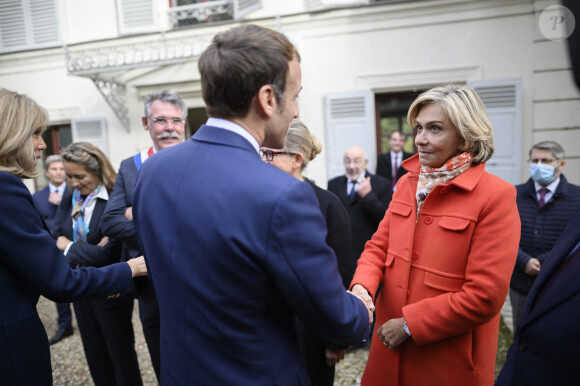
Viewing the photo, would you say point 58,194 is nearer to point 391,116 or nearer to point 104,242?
point 104,242

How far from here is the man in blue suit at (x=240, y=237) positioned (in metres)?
0.96

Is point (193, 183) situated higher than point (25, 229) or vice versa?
point (193, 183)

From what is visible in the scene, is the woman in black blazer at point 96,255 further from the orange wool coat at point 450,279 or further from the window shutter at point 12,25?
the window shutter at point 12,25

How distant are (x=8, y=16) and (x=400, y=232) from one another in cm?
849

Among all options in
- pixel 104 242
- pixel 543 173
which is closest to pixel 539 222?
pixel 543 173

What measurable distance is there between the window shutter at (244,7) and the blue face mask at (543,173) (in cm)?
445

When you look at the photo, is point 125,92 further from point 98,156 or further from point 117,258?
point 117,258

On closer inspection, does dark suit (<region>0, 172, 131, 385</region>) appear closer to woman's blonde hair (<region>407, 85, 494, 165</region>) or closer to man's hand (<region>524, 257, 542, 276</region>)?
woman's blonde hair (<region>407, 85, 494, 165</region>)

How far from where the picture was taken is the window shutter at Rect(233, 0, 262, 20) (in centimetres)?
593

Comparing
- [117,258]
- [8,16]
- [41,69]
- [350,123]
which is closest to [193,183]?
[117,258]

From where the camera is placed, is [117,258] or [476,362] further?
[117,258]

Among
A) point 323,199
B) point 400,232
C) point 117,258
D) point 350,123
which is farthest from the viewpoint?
point 350,123

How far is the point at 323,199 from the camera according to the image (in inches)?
87.4

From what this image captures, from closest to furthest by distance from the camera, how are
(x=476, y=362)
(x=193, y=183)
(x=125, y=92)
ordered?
1. (x=193, y=183)
2. (x=476, y=362)
3. (x=125, y=92)
